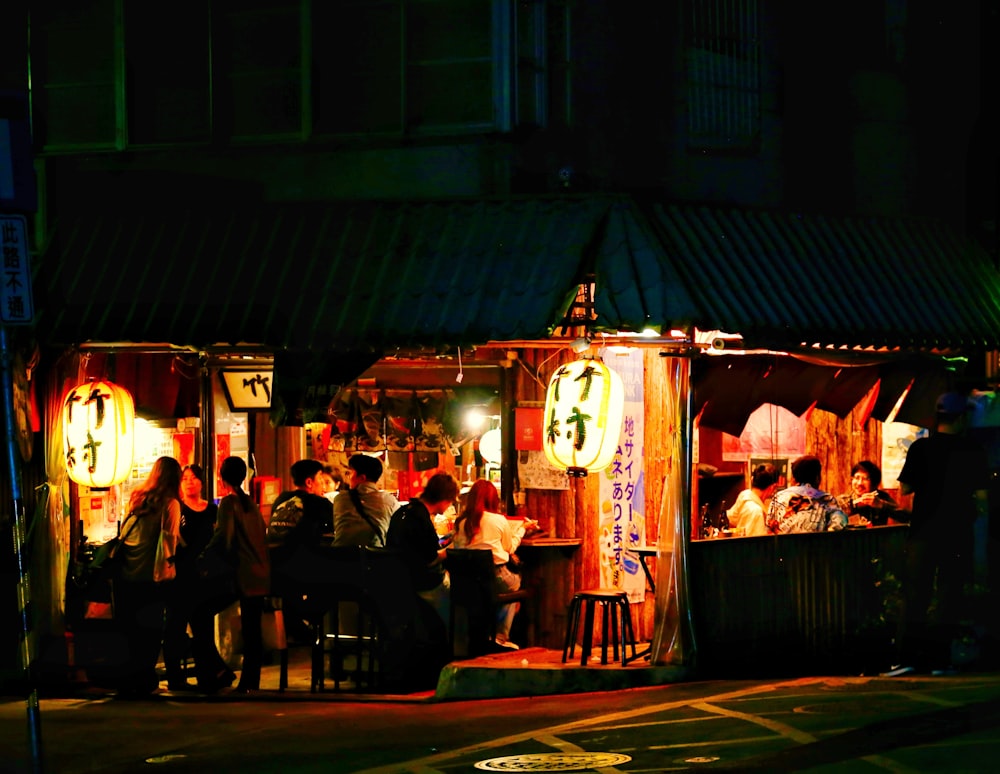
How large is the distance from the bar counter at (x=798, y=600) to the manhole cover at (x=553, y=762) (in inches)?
140

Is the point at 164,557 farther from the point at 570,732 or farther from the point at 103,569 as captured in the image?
the point at 570,732

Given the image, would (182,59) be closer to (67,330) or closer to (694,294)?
(67,330)

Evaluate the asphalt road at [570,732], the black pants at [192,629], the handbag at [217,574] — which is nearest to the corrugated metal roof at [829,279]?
the asphalt road at [570,732]

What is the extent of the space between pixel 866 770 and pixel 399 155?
309 inches

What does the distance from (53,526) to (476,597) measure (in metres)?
4.16

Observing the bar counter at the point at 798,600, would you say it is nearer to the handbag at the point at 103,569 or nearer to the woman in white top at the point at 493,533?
the woman in white top at the point at 493,533

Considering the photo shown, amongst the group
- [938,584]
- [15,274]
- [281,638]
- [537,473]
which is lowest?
[281,638]

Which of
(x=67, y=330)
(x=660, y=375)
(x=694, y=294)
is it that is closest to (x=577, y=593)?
(x=660, y=375)

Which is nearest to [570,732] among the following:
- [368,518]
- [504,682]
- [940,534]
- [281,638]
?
[504,682]

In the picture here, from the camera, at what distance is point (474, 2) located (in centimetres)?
1502

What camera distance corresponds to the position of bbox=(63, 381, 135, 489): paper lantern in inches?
601

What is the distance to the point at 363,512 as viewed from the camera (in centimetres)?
1520

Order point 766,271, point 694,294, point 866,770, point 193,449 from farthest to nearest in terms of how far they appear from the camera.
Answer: point 193,449
point 766,271
point 694,294
point 866,770

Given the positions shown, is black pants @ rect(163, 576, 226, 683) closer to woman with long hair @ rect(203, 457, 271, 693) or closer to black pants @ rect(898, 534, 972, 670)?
woman with long hair @ rect(203, 457, 271, 693)
